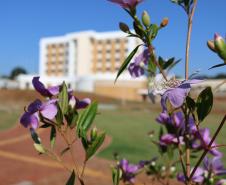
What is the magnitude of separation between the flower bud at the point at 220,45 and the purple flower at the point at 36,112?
15.8 inches

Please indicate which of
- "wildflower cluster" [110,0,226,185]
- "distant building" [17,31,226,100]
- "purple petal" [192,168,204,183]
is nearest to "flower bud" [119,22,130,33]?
"wildflower cluster" [110,0,226,185]

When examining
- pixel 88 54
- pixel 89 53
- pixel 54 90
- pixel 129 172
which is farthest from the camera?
pixel 89 53

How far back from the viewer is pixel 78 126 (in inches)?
39.2

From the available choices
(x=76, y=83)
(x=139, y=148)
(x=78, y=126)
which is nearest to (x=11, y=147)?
(x=139, y=148)

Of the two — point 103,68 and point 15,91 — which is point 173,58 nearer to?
point 15,91

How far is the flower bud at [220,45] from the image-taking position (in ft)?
2.39

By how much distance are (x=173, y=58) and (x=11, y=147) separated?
780 cm

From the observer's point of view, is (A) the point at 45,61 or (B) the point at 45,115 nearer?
(B) the point at 45,115

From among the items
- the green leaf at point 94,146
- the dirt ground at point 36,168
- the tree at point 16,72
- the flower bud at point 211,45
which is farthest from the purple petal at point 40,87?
the tree at point 16,72

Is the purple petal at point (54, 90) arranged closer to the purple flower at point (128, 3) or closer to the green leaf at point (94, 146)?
the green leaf at point (94, 146)

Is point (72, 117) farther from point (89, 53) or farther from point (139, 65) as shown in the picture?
point (89, 53)

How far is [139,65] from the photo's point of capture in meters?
1.28

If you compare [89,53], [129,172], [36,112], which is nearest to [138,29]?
[36,112]

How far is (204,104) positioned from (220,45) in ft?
0.60
